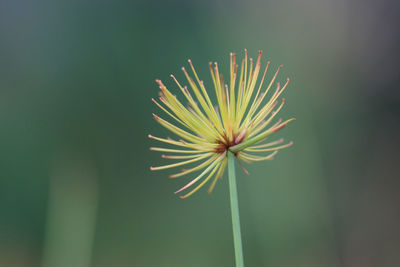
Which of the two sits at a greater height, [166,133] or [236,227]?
[166,133]

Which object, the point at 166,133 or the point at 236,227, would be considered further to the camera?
the point at 166,133

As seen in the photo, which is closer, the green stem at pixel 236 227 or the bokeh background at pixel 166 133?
the green stem at pixel 236 227

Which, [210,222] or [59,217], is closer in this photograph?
[59,217]

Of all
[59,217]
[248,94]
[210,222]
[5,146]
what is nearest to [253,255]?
[210,222]

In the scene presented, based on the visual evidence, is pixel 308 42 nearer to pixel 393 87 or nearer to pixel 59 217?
pixel 393 87

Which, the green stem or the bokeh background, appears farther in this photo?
the bokeh background

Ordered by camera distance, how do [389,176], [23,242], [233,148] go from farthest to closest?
[389,176] → [23,242] → [233,148]

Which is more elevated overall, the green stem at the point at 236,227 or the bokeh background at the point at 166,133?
the bokeh background at the point at 166,133

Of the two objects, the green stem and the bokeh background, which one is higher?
the bokeh background
